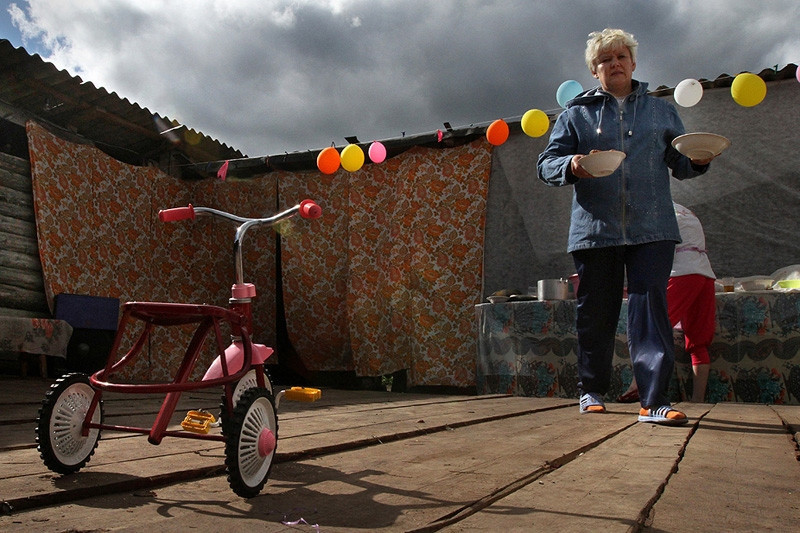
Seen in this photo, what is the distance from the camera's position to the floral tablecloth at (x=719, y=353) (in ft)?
13.8

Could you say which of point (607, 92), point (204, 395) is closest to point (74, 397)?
point (607, 92)

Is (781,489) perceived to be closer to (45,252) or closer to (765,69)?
(765,69)

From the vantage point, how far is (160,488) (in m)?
1.18

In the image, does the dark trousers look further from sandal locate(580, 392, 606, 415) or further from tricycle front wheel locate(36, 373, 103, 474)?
tricycle front wheel locate(36, 373, 103, 474)

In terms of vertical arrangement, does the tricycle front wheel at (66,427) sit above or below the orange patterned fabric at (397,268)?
below

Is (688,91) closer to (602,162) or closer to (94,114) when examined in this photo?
(602,162)

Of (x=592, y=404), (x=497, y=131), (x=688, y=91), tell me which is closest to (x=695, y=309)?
(x=592, y=404)

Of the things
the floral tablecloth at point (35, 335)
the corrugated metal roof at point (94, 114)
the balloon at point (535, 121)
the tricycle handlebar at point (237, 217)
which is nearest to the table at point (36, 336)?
the floral tablecloth at point (35, 335)

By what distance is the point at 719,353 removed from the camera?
4.39 metres

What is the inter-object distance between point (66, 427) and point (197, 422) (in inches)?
10.1

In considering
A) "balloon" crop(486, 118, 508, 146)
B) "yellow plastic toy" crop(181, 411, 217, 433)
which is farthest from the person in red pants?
"yellow plastic toy" crop(181, 411, 217, 433)

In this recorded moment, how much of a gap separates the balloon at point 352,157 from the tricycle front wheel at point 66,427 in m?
5.08

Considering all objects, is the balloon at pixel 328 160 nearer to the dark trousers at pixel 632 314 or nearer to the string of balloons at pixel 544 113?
the string of balloons at pixel 544 113

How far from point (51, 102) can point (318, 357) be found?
3873 mm
